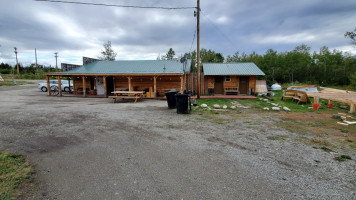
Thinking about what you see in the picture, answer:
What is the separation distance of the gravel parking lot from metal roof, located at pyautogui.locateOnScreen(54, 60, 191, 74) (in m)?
10.2

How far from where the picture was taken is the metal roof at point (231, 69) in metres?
15.9

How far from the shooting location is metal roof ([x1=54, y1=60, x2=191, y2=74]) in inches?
609

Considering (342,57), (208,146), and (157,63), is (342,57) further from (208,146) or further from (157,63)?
(208,146)

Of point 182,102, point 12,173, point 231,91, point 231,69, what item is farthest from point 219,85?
point 12,173

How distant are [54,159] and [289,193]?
13.8ft

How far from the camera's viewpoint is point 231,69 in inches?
661

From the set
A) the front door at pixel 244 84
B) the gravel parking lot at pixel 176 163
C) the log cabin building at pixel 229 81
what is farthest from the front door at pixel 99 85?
the front door at pixel 244 84

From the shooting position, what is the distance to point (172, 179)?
286cm

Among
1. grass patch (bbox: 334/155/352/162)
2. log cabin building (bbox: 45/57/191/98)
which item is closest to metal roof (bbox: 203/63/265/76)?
log cabin building (bbox: 45/57/191/98)

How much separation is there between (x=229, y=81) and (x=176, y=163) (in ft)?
46.8

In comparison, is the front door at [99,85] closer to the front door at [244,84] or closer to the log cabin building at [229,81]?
the log cabin building at [229,81]

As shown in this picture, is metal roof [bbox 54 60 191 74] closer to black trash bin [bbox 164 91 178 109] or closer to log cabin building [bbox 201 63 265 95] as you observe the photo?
log cabin building [bbox 201 63 265 95]

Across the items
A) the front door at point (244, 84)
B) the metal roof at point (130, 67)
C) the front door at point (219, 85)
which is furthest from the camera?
the front door at point (219, 85)

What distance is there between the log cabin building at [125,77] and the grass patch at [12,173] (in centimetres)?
1132
